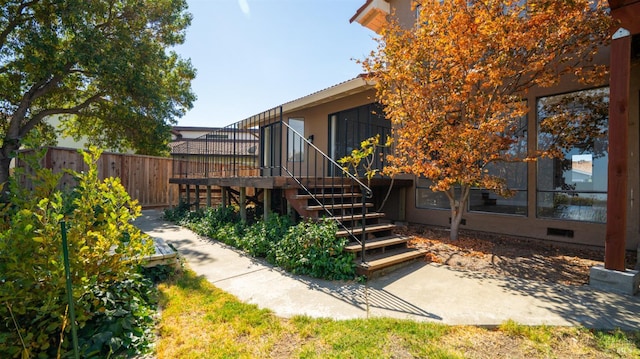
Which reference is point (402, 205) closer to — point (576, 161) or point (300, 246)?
point (576, 161)

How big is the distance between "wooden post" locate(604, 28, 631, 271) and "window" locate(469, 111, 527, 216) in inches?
84.2

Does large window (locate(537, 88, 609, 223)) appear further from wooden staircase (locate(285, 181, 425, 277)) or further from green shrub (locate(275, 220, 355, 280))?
green shrub (locate(275, 220, 355, 280))

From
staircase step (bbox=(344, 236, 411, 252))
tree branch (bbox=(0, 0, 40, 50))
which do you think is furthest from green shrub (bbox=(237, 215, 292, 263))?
tree branch (bbox=(0, 0, 40, 50))

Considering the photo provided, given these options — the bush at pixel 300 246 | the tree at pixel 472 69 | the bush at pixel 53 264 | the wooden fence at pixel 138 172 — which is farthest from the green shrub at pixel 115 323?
the wooden fence at pixel 138 172

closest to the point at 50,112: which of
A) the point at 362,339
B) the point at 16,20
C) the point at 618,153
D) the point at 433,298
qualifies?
the point at 16,20

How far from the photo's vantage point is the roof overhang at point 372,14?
8.00 m

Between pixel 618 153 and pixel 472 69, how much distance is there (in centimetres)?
218

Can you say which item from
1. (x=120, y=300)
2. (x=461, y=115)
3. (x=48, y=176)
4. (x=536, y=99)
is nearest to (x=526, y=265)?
(x=461, y=115)

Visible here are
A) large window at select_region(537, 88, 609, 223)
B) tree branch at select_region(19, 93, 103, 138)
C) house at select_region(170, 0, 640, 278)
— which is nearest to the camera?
house at select_region(170, 0, 640, 278)

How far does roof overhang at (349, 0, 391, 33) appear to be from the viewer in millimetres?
8005

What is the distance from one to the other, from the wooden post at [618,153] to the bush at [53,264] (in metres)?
4.82

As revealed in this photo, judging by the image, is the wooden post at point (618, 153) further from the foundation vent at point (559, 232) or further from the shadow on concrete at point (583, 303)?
the foundation vent at point (559, 232)

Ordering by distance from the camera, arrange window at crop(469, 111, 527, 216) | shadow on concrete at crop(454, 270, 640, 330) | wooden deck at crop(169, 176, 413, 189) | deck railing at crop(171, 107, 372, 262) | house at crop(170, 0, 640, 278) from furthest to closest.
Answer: window at crop(469, 111, 527, 216), wooden deck at crop(169, 176, 413, 189), house at crop(170, 0, 640, 278), deck railing at crop(171, 107, 372, 262), shadow on concrete at crop(454, 270, 640, 330)

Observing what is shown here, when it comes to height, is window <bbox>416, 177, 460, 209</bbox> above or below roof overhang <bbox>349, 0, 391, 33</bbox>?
below
